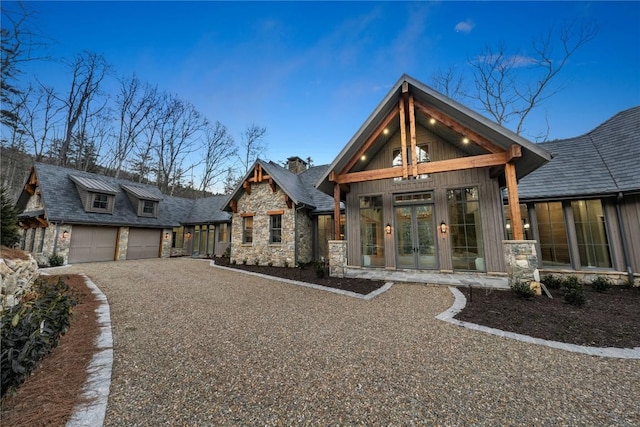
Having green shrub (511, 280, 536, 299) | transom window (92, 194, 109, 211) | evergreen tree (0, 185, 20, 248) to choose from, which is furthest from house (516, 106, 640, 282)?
A: transom window (92, 194, 109, 211)

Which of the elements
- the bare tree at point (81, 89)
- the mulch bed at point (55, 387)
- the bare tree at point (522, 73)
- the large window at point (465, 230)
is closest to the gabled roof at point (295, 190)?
the large window at point (465, 230)

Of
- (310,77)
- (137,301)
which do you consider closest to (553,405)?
(137,301)

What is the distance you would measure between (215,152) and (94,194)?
12.4 meters

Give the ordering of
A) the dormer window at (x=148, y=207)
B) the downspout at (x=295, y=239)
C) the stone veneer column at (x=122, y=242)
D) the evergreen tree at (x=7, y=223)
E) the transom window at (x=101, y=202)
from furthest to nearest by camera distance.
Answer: the dormer window at (x=148, y=207), the stone veneer column at (x=122, y=242), the transom window at (x=101, y=202), the downspout at (x=295, y=239), the evergreen tree at (x=7, y=223)

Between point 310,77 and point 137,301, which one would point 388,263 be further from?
point 310,77

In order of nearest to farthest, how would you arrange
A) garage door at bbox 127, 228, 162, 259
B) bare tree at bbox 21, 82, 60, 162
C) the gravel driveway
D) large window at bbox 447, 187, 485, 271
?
1. the gravel driveway
2. large window at bbox 447, 187, 485, 271
3. garage door at bbox 127, 228, 162, 259
4. bare tree at bbox 21, 82, 60, 162

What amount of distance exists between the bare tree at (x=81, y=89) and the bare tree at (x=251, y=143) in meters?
11.8

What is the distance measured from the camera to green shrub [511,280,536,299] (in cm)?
563

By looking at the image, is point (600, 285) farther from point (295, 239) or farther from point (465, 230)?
point (295, 239)

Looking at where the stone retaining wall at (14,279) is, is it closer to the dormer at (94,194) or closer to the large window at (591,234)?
the dormer at (94,194)

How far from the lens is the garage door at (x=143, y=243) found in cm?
1561

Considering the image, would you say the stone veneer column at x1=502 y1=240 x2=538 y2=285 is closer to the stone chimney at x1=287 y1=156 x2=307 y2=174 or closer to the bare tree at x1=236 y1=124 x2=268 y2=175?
the stone chimney at x1=287 y1=156 x2=307 y2=174

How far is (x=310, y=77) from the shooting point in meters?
14.2

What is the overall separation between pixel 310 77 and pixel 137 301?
13966mm
